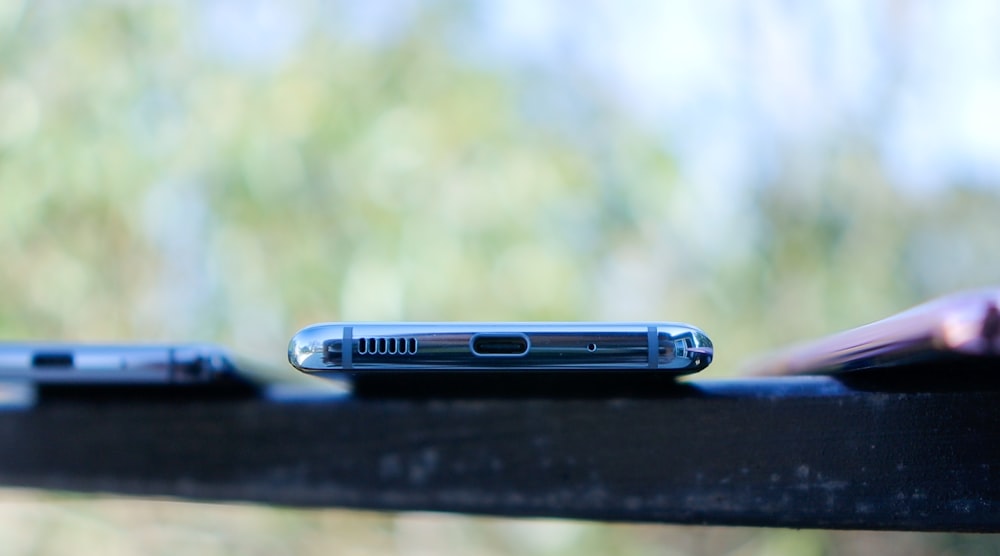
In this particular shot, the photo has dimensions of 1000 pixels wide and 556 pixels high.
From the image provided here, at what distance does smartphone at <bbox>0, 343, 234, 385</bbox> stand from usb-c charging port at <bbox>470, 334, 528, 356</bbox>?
16 centimetres

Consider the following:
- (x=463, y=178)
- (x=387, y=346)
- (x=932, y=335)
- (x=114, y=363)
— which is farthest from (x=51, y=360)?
(x=463, y=178)

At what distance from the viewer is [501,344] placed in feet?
1.11

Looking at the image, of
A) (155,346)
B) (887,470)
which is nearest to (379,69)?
(155,346)

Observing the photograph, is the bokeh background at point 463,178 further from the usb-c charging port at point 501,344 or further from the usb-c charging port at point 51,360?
the usb-c charging port at point 501,344

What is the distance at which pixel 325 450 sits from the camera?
46cm

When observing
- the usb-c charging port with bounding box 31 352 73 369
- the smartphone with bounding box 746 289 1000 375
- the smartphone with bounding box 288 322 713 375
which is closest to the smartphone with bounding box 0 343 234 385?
the usb-c charging port with bounding box 31 352 73 369

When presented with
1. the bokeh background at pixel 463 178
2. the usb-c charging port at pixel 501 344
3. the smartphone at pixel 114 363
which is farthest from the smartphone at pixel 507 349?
the bokeh background at pixel 463 178

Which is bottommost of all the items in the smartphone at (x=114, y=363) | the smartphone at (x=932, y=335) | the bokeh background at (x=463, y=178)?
the smartphone at (x=932, y=335)

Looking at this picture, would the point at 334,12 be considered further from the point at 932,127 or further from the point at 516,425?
the point at 516,425

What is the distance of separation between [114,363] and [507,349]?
0.23 m

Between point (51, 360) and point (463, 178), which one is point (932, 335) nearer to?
point (51, 360)

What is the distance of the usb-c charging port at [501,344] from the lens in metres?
0.34

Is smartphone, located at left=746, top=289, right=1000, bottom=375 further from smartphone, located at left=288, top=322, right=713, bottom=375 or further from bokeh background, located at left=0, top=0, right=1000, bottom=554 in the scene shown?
bokeh background, located at left=0, top=0, right=1000, bottom=554

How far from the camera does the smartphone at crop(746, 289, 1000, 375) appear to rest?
0.25m
